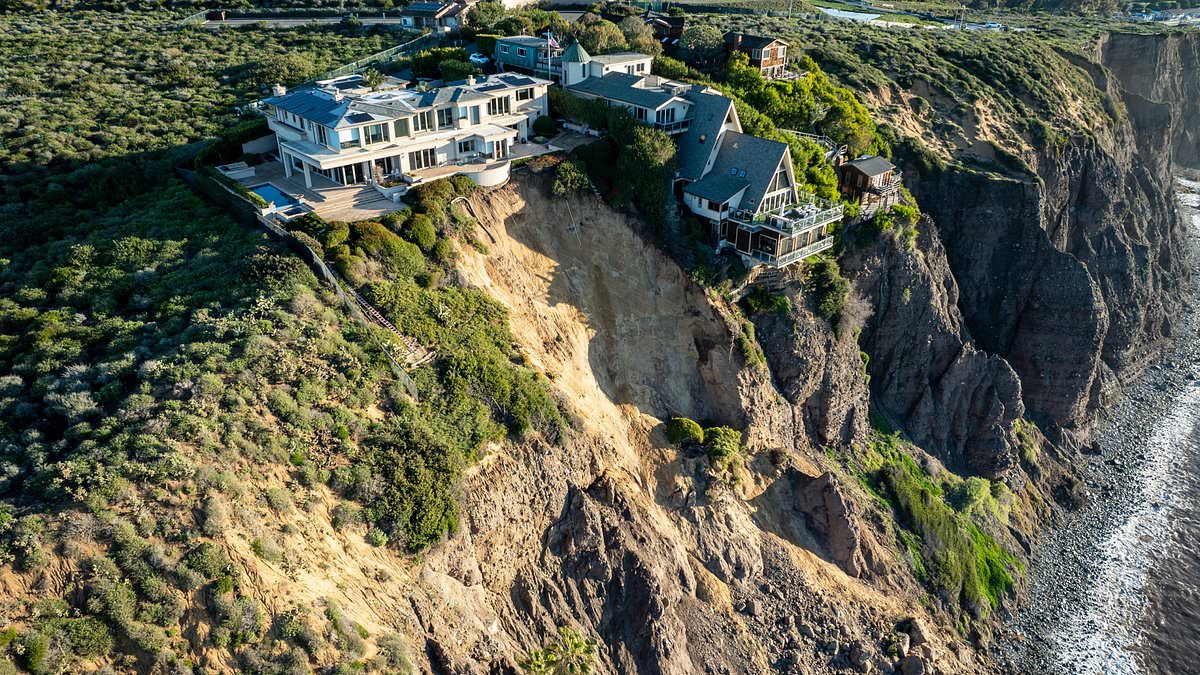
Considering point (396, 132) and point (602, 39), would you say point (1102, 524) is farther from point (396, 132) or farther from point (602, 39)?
point (396, 132)

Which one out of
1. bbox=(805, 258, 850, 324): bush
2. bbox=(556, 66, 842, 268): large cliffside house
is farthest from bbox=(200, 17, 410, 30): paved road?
bbox=(805, 258, 850, 324): bush

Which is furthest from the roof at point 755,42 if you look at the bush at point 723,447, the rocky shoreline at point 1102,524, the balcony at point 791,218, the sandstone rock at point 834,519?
the rocky shoreline at point 1102,524

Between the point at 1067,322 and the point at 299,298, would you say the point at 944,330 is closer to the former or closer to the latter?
the point at 1067,322

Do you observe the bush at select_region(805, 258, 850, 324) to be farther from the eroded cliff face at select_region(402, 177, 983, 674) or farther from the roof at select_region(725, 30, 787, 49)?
the roof at select_region(725, 30, 787, 49)

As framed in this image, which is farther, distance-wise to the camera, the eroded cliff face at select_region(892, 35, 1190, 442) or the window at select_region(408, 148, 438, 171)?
the eroded cliff face at select_region(892, 35, 1190, 442)

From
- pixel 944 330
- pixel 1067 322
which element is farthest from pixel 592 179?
pixel 1067 322

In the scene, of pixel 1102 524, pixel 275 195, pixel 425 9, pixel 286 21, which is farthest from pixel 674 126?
pixel 286 21

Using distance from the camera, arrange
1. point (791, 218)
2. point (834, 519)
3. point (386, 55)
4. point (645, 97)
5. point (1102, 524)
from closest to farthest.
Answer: point (834, 519)
point (791, 218)
point (645, 97)
point (1102, 524)
point (386, 55)
